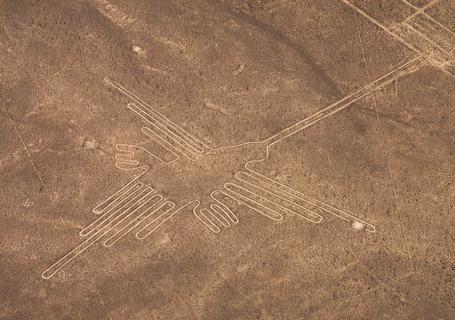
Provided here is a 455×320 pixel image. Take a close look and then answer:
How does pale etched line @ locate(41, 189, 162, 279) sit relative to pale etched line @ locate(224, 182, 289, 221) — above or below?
below

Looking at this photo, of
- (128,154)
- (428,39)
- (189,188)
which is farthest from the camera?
(428,39)

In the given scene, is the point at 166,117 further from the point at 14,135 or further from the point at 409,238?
the point at 409,238

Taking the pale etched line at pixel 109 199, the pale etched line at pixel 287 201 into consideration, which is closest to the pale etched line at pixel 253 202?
the pale etched line at pixel 287 201

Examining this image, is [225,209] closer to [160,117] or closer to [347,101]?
[160,117]

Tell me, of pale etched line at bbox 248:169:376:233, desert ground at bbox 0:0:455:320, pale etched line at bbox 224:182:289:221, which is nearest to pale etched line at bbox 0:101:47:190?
desert ground at bbox 0:0:455:320

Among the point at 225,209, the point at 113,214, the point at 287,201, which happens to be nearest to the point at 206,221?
the point at 225,209

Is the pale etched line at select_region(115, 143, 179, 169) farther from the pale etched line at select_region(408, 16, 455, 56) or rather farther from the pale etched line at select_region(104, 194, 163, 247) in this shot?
the pale etched line at select_region(408, 16, 455, 56)

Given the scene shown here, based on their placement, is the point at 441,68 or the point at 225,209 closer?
the point at 225,209
